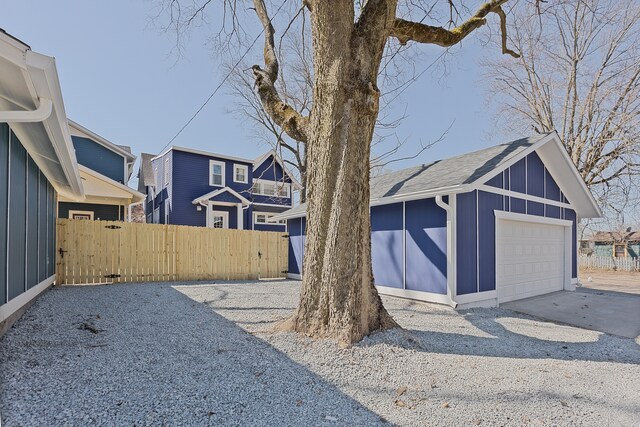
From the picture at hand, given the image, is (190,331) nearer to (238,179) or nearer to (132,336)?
(132,336)

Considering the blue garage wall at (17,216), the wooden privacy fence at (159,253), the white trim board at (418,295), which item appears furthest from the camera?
the wooden privacy fence at (159,253)

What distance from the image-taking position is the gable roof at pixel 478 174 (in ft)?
22.7

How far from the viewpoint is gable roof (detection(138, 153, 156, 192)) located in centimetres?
2067

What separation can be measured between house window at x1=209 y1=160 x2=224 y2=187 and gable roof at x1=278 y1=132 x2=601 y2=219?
8.98 m

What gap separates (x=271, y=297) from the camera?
7.55 m

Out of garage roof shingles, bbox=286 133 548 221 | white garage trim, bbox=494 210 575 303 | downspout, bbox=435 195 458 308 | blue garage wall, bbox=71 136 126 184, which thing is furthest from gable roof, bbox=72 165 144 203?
white garage trim, bbox=494 210 575 303

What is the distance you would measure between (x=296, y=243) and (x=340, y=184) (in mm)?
7694

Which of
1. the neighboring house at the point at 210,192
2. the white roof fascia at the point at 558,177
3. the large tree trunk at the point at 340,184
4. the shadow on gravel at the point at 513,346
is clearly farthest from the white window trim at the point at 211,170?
the shadow on gravel at the point at 513,346

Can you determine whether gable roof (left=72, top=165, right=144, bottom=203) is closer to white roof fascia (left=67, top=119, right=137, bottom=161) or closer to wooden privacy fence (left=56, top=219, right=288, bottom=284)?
white roof fascia (left=67, top=119, right=137, bottom=161)

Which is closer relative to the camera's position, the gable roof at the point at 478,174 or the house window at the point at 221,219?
the gable roof at the point at 478,174

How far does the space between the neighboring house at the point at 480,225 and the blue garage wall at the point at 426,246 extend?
0.02 metres

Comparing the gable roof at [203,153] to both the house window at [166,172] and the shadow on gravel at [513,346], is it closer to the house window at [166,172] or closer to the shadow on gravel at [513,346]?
the house window at [166,172]

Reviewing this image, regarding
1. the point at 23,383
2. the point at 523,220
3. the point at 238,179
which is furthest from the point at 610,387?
the point at 238,179

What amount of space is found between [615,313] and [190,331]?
322 inches
